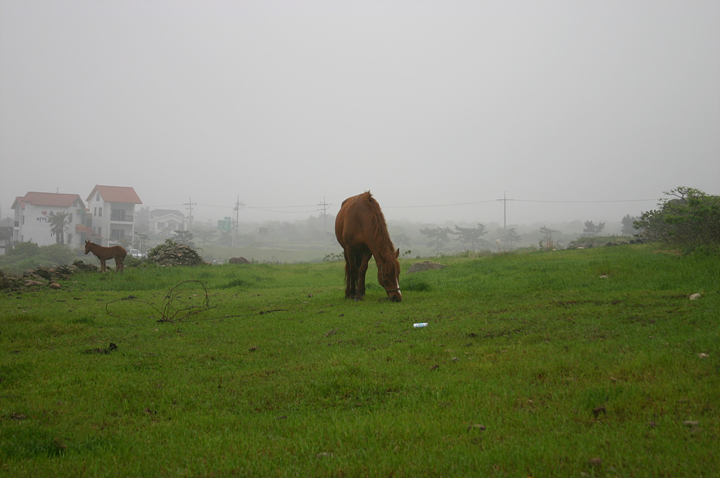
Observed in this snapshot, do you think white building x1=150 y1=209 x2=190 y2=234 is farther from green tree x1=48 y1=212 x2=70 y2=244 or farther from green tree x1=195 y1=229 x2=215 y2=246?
green tree x1=48 y1=212 x2=70 y2=244

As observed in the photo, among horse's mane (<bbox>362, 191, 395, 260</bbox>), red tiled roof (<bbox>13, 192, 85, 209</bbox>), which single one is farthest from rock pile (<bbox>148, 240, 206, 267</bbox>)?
red tiled roof (<bbox>13, 192, 85, 209</bbox>)

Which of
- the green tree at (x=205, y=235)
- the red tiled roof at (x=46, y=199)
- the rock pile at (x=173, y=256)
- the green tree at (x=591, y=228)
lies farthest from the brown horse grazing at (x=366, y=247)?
the green tree at (x=205, y=235)

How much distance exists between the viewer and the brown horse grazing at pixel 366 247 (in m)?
9.23

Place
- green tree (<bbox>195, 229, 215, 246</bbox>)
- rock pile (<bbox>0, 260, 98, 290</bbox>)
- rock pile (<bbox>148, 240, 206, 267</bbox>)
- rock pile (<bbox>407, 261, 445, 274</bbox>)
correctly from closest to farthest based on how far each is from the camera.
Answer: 1. rock pile (<bbox>0, 260, 98, 290</bbox>)
2. rock pile (<bbox>407, 261, 445, 274</bbox>)
3. rock pile (<bbox>148, 240, 206, 267</bbox>)
4. green tree (<bbox>195, 229, 215, 246</bbox>)

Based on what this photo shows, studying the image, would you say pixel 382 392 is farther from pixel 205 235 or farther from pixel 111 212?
pixel 205 235

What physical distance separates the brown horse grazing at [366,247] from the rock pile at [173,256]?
1492 cm

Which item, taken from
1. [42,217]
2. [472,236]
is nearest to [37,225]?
[42,217]

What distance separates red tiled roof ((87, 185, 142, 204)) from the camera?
200 ft

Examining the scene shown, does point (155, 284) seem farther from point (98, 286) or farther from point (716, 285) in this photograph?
point (716, 285)

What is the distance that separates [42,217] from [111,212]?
26.7ft

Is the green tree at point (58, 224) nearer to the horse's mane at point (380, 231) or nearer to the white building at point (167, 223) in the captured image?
the white building at point (167, 223)

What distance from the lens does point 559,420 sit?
314 centimetres

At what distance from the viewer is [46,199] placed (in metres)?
59.0

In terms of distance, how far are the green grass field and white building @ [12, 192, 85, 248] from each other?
60.6 meters
